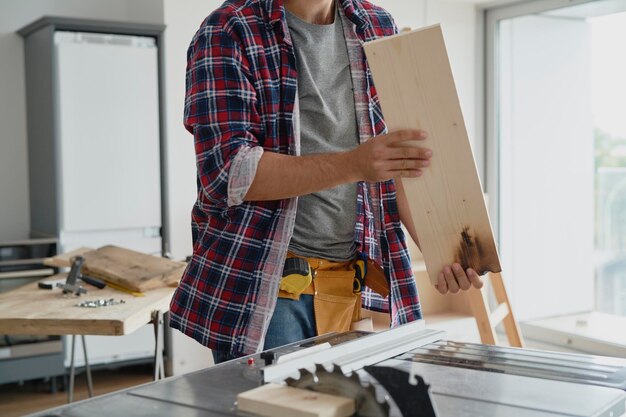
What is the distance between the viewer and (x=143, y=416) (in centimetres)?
88

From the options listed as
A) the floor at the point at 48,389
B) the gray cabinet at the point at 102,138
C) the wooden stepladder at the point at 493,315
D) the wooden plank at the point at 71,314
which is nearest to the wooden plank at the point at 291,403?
the wooden plank at the point at 71,314

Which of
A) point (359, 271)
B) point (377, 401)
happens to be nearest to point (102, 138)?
point (359, 271)

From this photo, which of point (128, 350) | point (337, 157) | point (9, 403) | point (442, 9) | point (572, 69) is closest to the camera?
point (337, 157)

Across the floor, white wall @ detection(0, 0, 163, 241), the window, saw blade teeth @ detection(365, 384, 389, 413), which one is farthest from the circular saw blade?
white wall @ detection(0, 0, 163, 241)

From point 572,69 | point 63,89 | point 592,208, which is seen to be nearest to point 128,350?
point 63,89

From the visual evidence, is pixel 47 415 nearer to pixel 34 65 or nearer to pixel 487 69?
pixel 34 65

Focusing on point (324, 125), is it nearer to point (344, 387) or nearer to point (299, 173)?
point (299, 173)

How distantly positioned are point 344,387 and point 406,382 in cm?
7

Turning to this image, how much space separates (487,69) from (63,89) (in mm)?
2488

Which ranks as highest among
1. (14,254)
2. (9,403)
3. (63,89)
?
(63,89)

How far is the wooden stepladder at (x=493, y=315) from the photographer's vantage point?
10.4 ft

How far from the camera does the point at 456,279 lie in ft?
4.59

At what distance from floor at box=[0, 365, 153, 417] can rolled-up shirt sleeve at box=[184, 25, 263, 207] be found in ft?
8.34

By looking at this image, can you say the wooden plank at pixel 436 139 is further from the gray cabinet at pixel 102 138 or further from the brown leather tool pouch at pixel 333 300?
the gray cabinet at pixel 102 138
